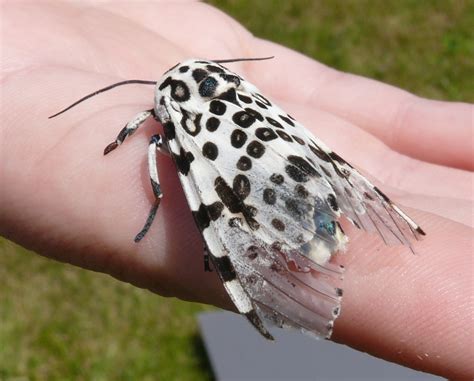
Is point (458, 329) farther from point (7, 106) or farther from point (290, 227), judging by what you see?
point (7, 106)

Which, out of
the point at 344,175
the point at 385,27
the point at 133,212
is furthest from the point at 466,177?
the point at 385,27

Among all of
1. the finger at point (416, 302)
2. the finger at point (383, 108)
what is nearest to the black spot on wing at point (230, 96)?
the finger at point (416, 302)

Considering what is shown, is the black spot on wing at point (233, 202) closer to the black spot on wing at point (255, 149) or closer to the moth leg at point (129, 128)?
the black spot on wing at point (255, 149)

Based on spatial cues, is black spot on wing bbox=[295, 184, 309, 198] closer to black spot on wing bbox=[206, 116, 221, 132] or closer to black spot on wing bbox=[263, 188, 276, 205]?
black spot on wing bbox=[263, 188, 276, 205]

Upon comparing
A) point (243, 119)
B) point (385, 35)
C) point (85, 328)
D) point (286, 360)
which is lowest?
point (85, 328)

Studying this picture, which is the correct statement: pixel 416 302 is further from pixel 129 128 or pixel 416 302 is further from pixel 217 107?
pixel 129 128

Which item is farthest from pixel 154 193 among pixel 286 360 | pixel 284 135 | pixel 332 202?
pixel 286 360

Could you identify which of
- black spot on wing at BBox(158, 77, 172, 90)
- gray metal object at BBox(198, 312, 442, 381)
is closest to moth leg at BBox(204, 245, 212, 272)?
black spot on wing at BBox(158, 77, 172, 90)
